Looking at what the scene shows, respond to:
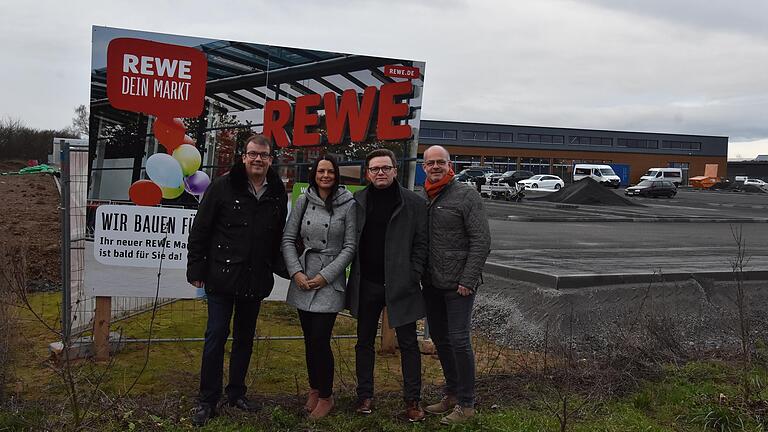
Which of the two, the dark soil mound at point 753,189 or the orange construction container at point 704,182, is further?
the orange construction container at point 704,182

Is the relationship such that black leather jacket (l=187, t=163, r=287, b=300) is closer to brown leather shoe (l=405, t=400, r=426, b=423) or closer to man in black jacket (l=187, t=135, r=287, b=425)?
man in black jacket (l=187, t=135, r=287, b=425)

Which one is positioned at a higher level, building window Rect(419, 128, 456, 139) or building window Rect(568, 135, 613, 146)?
building window Rect(568, 135, 613, 146)

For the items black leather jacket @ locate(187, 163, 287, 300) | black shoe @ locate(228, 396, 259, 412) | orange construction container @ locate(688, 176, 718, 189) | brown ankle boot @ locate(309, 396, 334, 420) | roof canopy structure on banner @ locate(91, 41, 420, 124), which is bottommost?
black shoe @ locate(228, 396, 259, 412)

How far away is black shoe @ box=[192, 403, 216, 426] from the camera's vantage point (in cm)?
403

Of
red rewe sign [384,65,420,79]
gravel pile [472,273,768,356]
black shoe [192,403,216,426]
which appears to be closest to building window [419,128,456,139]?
gravel pile [472,273,768,356]

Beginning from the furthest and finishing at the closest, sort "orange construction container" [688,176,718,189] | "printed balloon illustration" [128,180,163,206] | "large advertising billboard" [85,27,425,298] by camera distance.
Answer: "orange construction container" [688,176,718,189]
"printed balloon illustration" [128,180,163,206]
"large advertising billboard" [85,27,425,298]

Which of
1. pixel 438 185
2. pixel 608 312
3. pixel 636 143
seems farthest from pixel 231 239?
pixel 636 143

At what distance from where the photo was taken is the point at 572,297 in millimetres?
7160

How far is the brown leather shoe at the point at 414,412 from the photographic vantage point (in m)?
4.22

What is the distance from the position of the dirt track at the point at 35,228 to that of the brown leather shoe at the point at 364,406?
12.1 ft

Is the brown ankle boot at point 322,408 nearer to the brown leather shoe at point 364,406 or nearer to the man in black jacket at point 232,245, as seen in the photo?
the brown leather shoe at point 364,406

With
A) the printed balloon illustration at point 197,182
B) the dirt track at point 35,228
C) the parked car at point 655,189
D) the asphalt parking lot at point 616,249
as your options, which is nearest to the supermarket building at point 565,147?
the parked car at point 655,189

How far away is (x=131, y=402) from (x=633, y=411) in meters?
3.33

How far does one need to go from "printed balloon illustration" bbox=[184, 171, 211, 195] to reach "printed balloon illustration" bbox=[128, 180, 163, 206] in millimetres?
228
